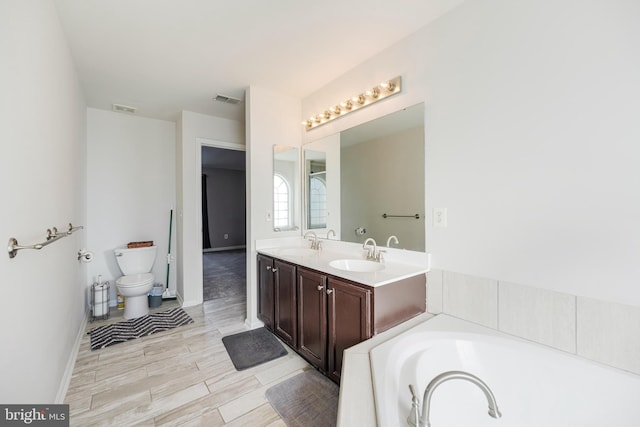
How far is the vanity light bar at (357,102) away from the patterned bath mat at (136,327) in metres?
2.56

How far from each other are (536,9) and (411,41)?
741 mm

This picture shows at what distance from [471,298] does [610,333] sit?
558 millimetres

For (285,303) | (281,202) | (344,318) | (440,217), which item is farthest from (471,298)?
(281,202)

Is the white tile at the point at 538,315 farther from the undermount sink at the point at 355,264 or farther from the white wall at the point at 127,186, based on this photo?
the white wall at the point at 127,186

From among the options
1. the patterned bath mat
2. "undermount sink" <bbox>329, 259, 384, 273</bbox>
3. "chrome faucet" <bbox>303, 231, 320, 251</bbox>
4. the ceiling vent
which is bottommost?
the patterned bath mat

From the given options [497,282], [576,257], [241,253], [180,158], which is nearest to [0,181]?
[497,282]

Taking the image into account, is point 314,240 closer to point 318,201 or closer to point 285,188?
point 318,201

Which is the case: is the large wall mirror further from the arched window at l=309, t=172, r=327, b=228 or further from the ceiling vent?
the ceiling vent

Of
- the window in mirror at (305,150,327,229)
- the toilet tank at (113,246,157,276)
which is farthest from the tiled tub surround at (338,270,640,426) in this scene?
the toilet tank at (113,246,157,276)

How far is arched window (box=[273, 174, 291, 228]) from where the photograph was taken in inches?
114

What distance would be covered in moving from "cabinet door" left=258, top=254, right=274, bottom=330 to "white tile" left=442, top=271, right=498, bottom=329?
150 centimetres

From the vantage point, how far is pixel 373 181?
7.43ft

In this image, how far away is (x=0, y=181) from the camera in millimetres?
932

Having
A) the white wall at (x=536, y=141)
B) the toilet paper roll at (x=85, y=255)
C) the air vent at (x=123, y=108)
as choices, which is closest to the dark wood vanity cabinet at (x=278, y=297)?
the white wall at (x=536, y=141)
